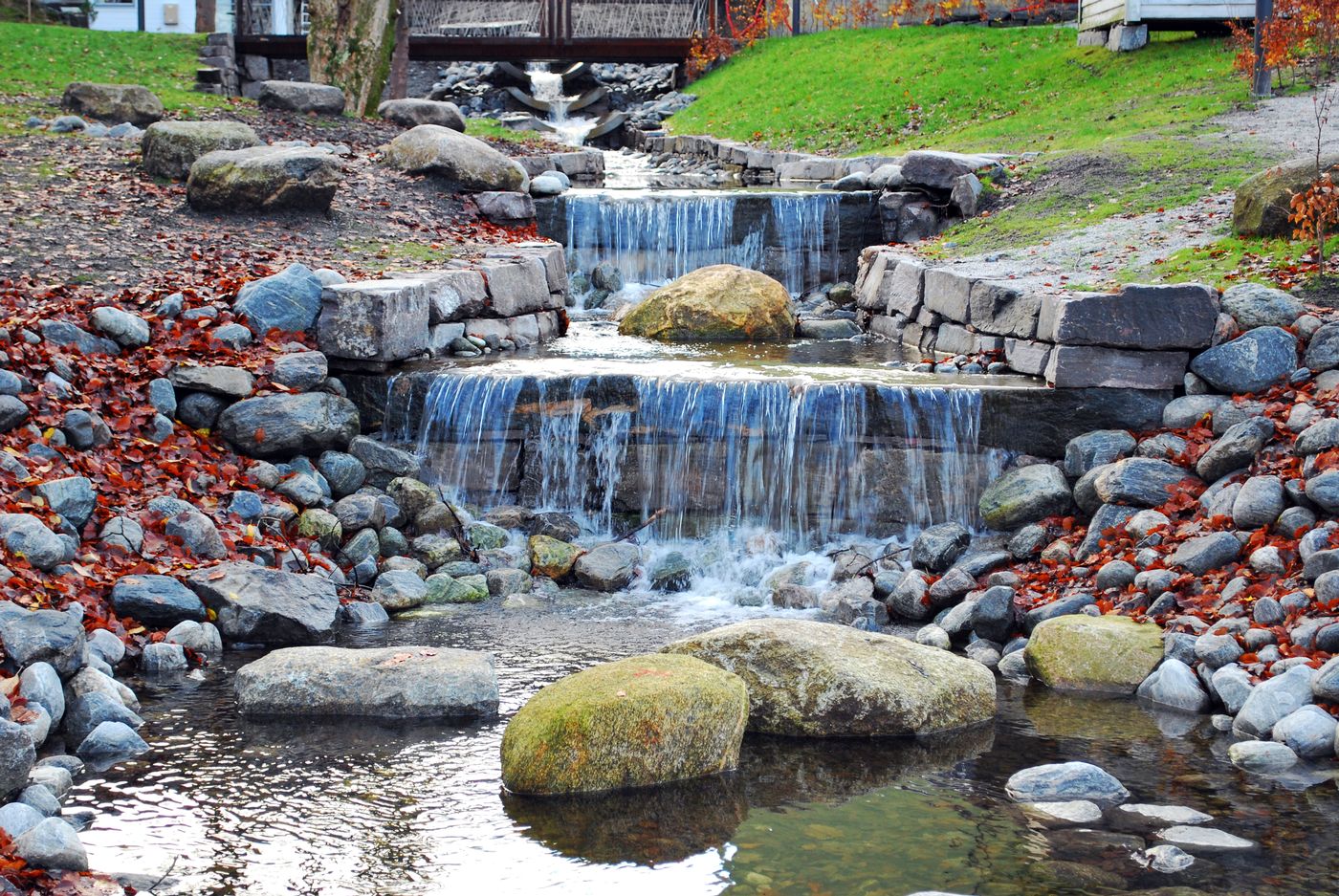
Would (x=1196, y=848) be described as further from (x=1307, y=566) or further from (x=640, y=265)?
(x=640, y=265)

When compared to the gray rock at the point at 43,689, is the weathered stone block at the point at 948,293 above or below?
above

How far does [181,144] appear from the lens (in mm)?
Result: 12773

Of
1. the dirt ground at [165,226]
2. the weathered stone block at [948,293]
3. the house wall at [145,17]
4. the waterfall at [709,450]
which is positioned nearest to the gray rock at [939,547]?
the waterfall at [709,450]

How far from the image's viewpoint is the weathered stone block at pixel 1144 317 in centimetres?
861

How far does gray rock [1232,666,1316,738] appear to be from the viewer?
5602 millimetres

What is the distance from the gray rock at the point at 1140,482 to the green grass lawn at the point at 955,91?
7.92m

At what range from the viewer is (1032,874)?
427 centimetres

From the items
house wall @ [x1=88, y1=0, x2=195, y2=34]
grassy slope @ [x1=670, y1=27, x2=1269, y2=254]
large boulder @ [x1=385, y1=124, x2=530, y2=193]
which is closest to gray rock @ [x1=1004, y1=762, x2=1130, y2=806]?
grassy slope @ [x1=670, y1=27, x2=1269, y2=254]

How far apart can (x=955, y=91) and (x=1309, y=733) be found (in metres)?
17.7

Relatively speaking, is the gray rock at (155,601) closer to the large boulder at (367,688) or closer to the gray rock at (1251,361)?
the large boulder at (367,688)

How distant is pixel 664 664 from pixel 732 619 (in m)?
2.21

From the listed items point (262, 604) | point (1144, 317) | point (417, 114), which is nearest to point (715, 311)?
point (1144, 317)

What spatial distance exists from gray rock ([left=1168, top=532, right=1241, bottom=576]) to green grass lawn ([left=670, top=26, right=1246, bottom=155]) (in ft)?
29.4

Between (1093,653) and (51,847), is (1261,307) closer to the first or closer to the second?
(1093,653)
